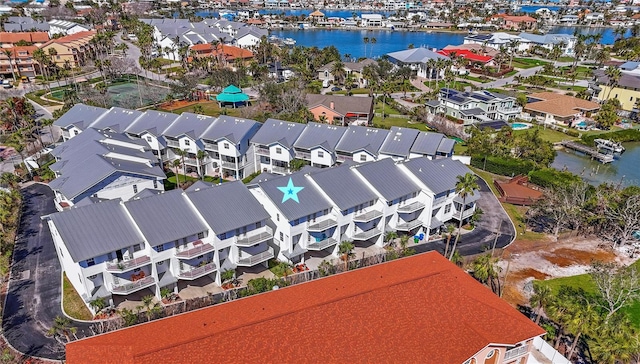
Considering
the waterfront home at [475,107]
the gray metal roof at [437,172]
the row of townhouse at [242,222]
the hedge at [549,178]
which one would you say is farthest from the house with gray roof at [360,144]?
the waterfront home at [475,107]

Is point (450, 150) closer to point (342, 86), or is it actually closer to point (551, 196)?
point (551, 196)

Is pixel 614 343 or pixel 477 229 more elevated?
pixel 614 343

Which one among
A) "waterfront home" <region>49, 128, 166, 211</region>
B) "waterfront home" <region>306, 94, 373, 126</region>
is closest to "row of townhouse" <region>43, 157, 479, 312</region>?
"waterfront home" <region>49, 128, 166, 211</region>

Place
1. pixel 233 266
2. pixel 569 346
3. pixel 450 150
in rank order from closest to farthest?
pixel 569 346 → pixel 233 266 → pixel 450 150

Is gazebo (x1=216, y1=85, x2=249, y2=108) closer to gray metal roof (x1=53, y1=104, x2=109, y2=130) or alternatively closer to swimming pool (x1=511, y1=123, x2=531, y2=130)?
gray metal roof (x1=53, y1=104, x2=109, y2=130)

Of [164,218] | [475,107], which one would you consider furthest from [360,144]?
[475,107]

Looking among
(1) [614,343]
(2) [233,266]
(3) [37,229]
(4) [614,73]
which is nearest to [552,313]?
(1) [614,343]

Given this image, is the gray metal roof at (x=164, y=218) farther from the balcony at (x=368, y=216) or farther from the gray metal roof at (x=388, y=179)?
the gray metal roof at (x=388, y=179)

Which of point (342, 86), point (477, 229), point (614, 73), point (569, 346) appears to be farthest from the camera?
point (342, 86)
